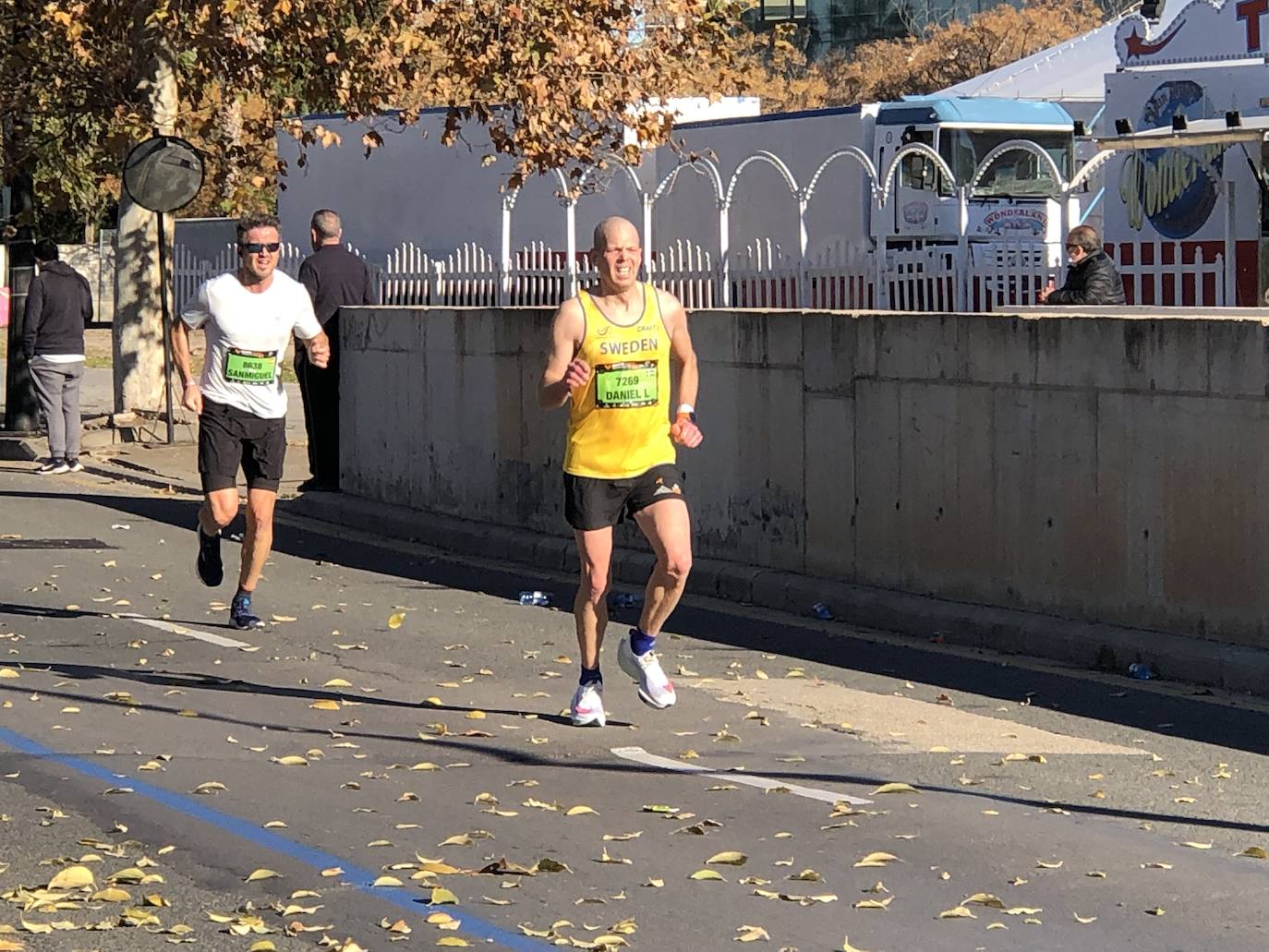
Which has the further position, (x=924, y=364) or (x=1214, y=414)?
→ (x=924, y=364)

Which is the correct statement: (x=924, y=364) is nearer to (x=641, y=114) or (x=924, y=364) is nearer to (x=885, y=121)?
(x=641, y=114)

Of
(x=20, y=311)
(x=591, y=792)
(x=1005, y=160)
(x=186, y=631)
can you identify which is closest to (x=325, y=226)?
(x=186, y=631)

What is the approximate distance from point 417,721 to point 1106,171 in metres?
15.1

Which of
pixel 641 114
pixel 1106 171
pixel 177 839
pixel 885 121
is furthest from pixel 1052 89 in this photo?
pixel 177 839

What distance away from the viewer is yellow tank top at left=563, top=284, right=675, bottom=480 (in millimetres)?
8562

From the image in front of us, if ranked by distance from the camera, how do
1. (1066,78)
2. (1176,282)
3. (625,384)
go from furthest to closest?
1. (1066,78)
2. (1176,282)
3. (625,384)

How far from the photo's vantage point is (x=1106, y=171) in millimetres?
22406

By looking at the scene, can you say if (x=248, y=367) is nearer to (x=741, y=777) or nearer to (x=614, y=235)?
(x=614, y=235)

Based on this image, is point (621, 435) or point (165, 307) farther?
point (165, 307)

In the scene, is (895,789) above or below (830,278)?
below

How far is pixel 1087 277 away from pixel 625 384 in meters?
6.03

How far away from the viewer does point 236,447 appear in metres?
11.2

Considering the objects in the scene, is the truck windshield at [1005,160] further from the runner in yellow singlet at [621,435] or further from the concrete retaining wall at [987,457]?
the runner in yellow singlet at [621,435]

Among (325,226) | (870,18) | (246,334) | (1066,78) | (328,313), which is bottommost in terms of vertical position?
(246,334)
